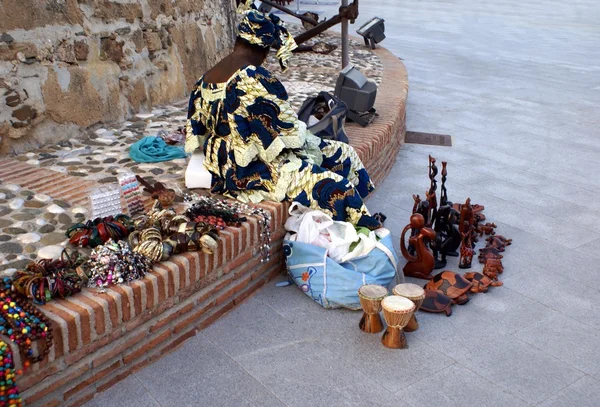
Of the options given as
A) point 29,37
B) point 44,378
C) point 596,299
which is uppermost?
point 29,37

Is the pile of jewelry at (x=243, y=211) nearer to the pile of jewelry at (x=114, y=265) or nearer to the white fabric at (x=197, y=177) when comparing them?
the white fabric at (x=197, y=177)

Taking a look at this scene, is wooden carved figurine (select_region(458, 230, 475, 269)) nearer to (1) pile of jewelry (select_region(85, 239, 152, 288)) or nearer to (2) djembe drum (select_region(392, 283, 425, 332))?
(2) djembe drum (select_region(392, 283, 425, 332))

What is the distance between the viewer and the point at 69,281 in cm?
288

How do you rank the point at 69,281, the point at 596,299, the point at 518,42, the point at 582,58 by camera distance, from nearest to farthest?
the point at 69,281 < the point at 596,299 < the point at 582,58 < the point at 518,42

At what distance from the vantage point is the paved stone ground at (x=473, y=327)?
2.98 m

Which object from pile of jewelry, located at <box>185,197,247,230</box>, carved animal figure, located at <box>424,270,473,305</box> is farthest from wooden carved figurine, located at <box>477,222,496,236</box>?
pile of jewelry, located at <box>185,197,247,230</box>

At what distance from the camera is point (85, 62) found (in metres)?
4.92

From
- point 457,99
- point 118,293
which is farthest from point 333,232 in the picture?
point 457,99

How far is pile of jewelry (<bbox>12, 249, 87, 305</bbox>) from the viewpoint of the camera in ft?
9.07

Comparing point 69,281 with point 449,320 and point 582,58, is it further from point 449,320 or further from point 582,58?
point 582,58

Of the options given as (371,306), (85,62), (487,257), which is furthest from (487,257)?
(85,62)

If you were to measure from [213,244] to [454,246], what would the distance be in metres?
1.65

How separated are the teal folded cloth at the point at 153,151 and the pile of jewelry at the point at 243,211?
77 centimetres

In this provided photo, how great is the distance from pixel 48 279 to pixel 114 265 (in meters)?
0.30
